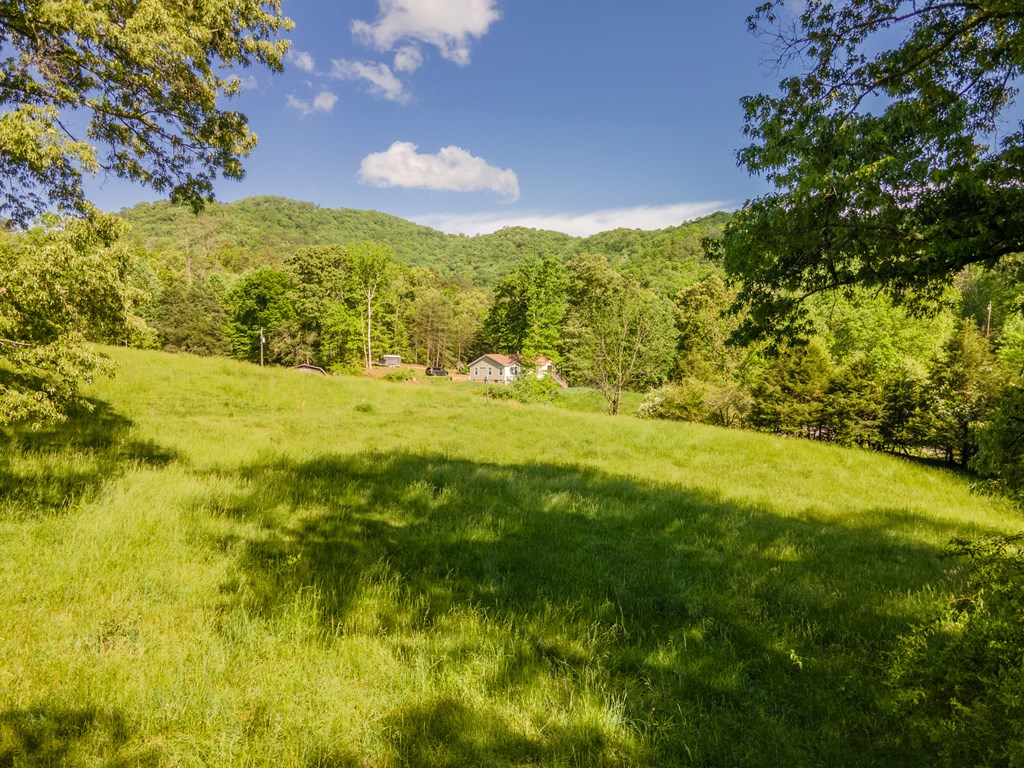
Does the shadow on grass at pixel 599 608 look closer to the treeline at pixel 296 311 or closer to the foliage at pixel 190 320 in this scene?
the treeline at pixel 296 311

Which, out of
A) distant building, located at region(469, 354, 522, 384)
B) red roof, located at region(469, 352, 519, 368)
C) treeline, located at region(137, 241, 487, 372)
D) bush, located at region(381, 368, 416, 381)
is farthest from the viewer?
red roof, located at region(469, 352, 519, 368)

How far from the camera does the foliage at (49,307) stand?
4.43 metres

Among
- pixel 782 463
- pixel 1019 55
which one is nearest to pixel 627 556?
pixel 1019 55

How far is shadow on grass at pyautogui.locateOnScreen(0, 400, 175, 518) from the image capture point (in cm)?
548

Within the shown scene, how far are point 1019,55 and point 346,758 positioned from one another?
6640 millimetres

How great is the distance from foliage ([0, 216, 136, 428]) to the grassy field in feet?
4.63

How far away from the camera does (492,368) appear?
7344 centimetres

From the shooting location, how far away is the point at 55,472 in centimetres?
637

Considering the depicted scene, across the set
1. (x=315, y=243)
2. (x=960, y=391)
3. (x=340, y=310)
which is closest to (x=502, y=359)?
(x=340, y=310)

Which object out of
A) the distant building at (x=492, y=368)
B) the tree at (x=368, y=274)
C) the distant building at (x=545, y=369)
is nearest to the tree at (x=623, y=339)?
the distant building at (x=545, y=369)

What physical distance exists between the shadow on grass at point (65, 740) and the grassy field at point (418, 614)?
0.01m

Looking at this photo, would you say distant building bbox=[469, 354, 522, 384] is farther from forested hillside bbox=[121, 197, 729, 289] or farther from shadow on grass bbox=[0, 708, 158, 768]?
shadow on grass bbox=[0, 708, 158, 768]

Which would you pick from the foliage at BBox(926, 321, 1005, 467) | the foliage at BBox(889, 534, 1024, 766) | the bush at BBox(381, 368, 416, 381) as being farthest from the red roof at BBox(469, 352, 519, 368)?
the foliage at BBox(889, 534, 1024, 766)

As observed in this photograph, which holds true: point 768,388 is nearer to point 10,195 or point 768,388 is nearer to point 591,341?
point 591,341
